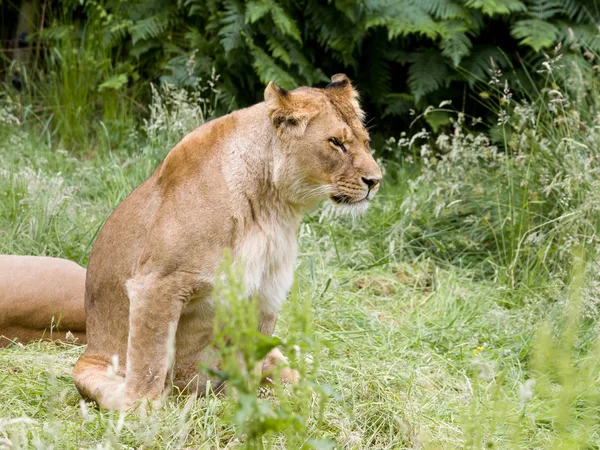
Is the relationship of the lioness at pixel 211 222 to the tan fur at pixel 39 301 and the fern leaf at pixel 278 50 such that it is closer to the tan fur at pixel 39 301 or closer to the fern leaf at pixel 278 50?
the tan fur at pixel 39 301

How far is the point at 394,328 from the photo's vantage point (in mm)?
5008

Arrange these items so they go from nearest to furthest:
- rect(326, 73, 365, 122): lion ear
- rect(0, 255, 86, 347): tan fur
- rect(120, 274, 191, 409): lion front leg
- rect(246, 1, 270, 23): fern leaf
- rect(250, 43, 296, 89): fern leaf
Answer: rect(120, 274, 191, 409): lion front leg, rect(326, 73, 365, 122): lion ear, rect(0, 255, 86, 347): tan fur, rect(246, 1, 270, 23): fern leaf, rect(250, 43, 296, 89): fern leaf

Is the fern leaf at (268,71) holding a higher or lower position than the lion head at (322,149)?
lower

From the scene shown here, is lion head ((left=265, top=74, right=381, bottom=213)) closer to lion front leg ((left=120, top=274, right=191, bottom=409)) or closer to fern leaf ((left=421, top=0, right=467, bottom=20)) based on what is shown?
lion front leg ((left=120, top=274, right=191, bottom=409))

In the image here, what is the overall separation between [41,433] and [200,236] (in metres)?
0.92

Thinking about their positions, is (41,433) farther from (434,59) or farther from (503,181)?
(434,59)

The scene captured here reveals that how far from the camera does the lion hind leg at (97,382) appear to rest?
3.73m

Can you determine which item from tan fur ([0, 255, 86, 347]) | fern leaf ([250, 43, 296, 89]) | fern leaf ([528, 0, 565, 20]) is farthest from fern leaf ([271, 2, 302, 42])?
tan fur ([0, 255, 86, 347])

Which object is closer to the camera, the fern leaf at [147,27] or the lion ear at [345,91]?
the lion ear at [345,91]

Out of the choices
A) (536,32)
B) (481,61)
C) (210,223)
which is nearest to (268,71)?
(481,61)

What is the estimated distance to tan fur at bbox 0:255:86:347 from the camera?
15.0 ft

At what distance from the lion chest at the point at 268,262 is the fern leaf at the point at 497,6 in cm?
395

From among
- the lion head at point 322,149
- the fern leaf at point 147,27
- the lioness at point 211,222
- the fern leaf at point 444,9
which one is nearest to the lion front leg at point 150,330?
the lioness at point 211,222

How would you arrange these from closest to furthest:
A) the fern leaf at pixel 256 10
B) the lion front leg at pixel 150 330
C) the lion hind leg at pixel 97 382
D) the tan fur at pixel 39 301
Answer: the lion front leg at pixel 150 330
the lion hind leg at pixel 97 382
the tan fur at pixel 39 301
the fern leaf at pixel 256 10
